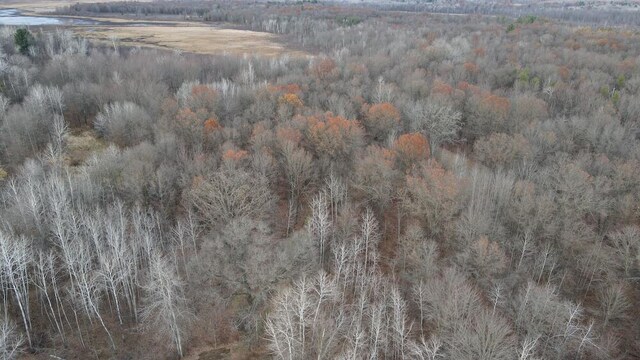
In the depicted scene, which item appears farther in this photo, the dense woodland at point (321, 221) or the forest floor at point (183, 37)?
the forest floor at point (183, 37)

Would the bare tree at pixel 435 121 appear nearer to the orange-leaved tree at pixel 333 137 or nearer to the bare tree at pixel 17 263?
the orange-leaved tree at pixel 333 137

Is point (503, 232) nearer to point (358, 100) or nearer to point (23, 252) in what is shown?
point (358, 100)

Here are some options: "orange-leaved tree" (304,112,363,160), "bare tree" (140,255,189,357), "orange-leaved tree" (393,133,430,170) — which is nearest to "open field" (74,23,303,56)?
"orange-leaved tree" (304,112,363,160)

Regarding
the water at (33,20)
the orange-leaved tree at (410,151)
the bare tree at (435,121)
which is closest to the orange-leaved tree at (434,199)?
the orange-leaved tree at (410,151)

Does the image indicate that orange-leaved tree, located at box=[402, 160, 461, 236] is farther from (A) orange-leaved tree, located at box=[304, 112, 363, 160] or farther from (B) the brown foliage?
(A) orange-leaved tree, located at box=[304, 112, 363, 160]

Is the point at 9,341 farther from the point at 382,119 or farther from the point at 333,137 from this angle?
the point at 382,119
